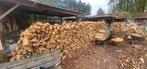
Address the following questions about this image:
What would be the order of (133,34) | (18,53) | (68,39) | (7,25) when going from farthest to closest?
1. (133,34)
2. (7,25)
3. (68,39)
4. (18,53)

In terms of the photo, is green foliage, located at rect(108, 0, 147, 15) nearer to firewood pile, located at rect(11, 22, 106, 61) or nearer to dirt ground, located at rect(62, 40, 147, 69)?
dirt ground, located at rect(62, 40, 147, 69)

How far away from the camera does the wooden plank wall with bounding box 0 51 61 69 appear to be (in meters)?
5.42

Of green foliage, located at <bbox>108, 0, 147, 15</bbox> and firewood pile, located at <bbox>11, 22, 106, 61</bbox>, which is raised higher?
green foliage, located at <bbox>108, 0, 147, 15</bbox>

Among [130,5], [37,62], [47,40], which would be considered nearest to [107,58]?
[47,40]

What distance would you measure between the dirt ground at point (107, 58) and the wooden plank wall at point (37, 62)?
3.51 feet

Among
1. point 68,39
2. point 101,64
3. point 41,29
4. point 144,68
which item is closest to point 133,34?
point 144,68

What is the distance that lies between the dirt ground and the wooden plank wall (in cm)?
107

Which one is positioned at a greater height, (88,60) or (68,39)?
(68,39)

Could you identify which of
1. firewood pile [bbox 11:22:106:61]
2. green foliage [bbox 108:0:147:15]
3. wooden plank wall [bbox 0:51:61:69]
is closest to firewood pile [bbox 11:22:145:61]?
firewood pile [bbox 11:22:106:61]

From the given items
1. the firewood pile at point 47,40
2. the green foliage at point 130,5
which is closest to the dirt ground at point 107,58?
the firewood pile at point 47,40

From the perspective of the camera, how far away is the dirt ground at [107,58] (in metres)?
7.99

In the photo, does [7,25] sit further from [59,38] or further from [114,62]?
[114,62]

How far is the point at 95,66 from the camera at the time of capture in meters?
8.27

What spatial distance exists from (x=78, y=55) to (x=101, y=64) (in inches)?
37.3
